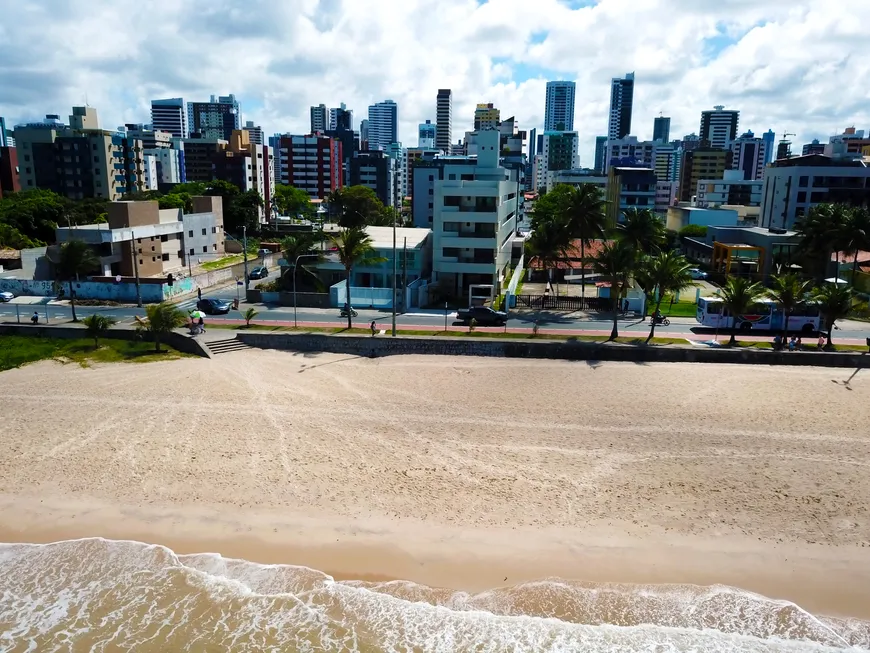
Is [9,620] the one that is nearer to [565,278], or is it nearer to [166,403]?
[166,403]

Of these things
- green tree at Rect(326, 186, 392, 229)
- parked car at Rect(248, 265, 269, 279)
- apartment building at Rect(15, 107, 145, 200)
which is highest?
apartment building at Rect(15, 107, 145, 200)

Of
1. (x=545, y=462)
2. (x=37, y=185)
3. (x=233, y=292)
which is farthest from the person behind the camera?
(x=37, y=185)

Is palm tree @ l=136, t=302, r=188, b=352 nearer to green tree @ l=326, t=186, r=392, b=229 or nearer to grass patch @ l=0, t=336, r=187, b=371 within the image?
grass patch @ l=0, t=336, r=187, b=371

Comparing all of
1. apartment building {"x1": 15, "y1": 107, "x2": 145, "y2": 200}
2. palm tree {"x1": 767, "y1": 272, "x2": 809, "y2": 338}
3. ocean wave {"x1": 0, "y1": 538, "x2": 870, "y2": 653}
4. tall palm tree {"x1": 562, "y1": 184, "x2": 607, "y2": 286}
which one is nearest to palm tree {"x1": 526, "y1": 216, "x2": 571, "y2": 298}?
tall palm tree {"x1": 562, "y1": 184, "x2": 607, "y2": 286}

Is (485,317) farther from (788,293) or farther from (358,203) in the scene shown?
(358,203)

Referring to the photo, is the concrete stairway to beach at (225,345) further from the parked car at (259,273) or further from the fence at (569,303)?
the parked car at (259,273)

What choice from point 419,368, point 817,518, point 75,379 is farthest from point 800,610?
point 75,379

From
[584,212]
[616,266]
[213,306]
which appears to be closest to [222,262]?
[213,306]
